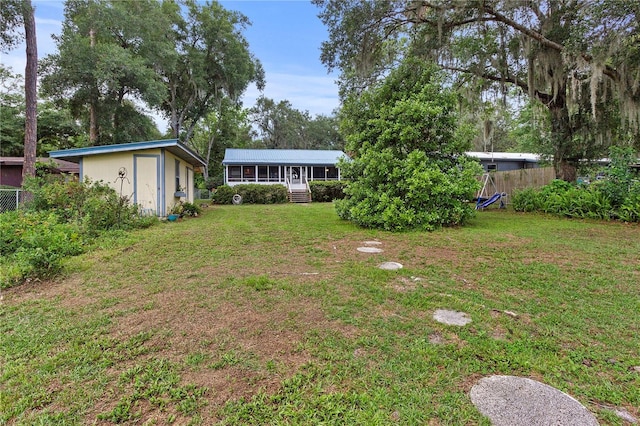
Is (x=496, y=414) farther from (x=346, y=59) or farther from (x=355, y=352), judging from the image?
(x=346, y=59)

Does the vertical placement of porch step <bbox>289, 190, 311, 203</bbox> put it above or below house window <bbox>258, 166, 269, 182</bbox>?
below

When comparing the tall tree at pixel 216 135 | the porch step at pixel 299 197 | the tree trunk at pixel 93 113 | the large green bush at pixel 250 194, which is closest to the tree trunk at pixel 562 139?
the porch step at pixel 299 197

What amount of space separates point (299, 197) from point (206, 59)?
1161 cm

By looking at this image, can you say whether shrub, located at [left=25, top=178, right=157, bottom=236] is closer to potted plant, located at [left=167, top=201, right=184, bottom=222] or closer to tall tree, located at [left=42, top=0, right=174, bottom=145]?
potted plant, located at [left=167, top=201, right=184, bottom=222]

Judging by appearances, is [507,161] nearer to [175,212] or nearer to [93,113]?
[175,212]

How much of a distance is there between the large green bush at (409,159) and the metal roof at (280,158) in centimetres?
1218

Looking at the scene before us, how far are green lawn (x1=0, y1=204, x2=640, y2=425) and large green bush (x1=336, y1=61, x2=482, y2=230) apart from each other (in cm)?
271

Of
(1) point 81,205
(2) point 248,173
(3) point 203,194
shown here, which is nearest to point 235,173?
(2) point 248,173

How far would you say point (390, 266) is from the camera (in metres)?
4.05

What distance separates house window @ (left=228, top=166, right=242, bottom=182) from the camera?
2047 centimetres

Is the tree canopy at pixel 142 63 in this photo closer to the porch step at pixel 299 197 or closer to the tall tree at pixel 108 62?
the tall tree at pixel 108 62

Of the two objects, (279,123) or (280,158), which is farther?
(279,123)

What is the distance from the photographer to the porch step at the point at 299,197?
58.7 feet

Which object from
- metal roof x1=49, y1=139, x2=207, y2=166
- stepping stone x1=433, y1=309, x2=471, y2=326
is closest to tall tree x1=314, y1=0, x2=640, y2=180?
metal roof x1=49, y1=139, x2=207, y2=166
